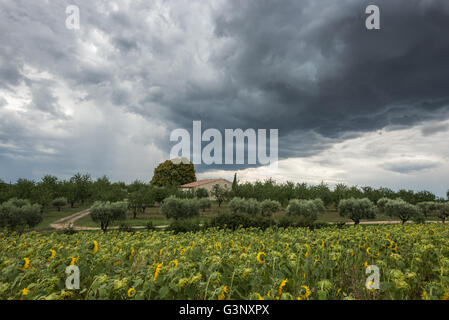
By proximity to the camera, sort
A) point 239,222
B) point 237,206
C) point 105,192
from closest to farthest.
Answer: point 239,222, point 237,206, point 105,192

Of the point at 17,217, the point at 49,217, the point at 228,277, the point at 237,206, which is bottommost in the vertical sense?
the point at 49,217

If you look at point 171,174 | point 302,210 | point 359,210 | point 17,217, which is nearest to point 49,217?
point 17,217

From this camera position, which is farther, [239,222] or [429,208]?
[429,208]

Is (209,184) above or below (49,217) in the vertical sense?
above

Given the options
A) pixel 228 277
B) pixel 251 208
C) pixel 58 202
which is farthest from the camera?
pixel 58 202

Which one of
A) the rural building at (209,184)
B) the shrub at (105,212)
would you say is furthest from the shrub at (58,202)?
the shrub at (105,212)

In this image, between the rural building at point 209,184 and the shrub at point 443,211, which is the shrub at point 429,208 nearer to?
the shrub at point 443,211

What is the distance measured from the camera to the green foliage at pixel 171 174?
72938 millimetres

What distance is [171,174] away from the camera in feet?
241

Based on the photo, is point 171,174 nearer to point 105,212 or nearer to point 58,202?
point 58,202

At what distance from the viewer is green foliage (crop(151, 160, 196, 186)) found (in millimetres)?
72938

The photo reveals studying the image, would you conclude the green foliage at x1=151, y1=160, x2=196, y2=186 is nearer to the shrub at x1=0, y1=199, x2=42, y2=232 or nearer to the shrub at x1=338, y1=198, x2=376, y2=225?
the shrub at x1=0, y1=199, x2=42, y2=232
